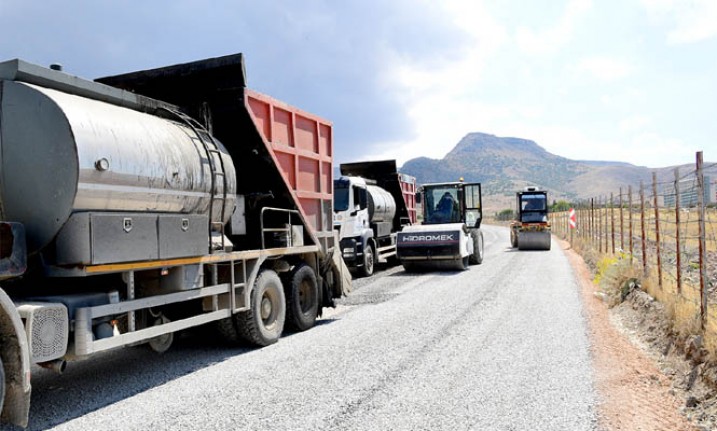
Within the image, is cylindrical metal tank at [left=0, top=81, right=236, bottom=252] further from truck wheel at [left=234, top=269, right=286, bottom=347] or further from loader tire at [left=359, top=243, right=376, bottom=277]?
loader tire at [left=359, top=243, right=376, bottom=277]

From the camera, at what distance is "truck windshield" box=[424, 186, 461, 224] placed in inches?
723

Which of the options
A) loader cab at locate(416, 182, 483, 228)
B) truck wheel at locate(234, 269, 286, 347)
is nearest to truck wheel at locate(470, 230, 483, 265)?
loader cab at locate(416, 182, 483, 228)

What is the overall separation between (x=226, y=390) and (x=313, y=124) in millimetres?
4831

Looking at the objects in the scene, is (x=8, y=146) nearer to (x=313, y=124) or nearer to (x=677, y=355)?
(x=313, y=124)

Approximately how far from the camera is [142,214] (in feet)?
17.4

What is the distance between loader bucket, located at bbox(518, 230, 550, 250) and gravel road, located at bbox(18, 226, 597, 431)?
584 inches

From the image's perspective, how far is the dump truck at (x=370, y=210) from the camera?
15.2m

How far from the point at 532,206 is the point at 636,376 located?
19.8m

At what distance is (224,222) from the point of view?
22.3ft

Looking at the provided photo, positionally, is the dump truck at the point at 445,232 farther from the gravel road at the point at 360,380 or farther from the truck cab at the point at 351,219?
the gravel road at the point at 360,380

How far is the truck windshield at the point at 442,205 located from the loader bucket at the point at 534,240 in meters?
6.46

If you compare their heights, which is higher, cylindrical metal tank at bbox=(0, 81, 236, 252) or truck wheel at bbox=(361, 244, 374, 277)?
cylindrical metal tank at bbox=(0, 81, 236, 252)

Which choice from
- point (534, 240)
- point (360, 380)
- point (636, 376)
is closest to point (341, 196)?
point (360, 380)

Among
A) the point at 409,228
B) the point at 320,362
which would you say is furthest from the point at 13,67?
the point at 409,228
